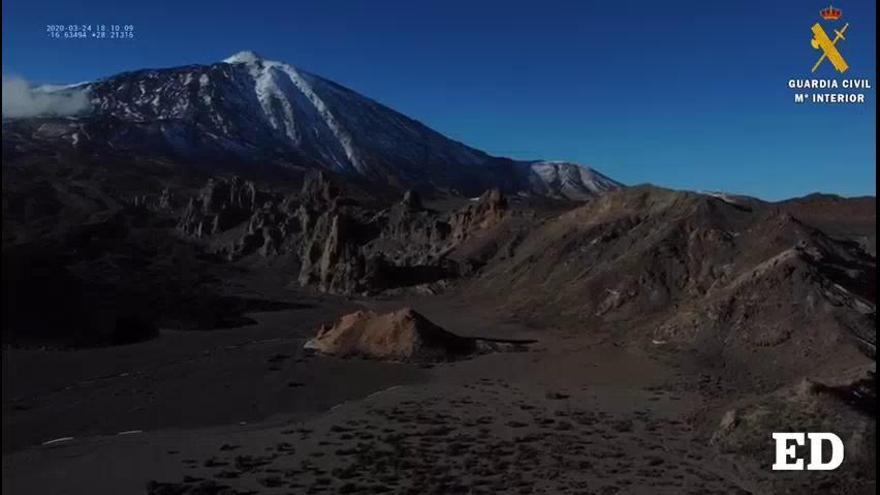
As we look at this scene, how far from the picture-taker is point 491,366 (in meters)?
38.8

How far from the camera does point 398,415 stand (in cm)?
2834

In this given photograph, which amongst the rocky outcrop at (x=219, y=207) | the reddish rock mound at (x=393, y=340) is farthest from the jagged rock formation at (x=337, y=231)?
the reddish rock mound at (x=393, y=340)

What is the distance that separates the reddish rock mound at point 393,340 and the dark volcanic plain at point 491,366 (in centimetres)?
77

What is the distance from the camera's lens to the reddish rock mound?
4044 centimetres

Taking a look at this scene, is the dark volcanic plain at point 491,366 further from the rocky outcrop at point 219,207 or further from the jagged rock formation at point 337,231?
the rocky outcrop at point 219,207

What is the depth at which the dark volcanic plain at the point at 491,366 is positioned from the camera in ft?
71.6

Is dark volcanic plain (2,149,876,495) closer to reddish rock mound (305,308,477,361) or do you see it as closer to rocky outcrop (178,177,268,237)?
reddish rock mound (305,308,477,361)

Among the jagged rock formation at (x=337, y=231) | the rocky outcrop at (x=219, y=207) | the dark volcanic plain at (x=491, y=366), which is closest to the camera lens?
the dark volcanic plain at (x=491, y=366)

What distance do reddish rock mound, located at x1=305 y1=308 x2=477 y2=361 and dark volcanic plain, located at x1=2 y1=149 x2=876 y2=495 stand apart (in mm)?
774

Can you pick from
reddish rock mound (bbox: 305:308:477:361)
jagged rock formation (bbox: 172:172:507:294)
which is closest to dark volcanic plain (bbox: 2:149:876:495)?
jagged rock formation (bbox: 172:172:507:294)

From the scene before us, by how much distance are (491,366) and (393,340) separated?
5.42 meters

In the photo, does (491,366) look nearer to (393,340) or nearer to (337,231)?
(393,340)

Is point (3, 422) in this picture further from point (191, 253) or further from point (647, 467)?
point (191, 253)

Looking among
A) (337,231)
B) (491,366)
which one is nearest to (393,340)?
(491,366)
